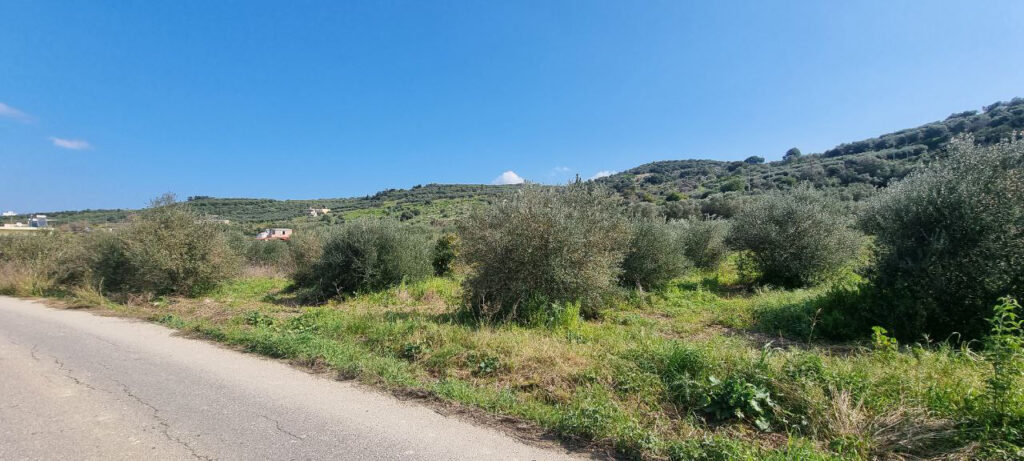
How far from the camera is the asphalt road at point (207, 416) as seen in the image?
3.42 metres

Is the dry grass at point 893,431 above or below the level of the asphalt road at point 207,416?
below

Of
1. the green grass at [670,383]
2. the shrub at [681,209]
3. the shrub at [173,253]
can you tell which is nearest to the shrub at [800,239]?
the green grass at [670,383]

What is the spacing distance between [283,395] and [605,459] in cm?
376

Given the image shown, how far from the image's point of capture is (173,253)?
13531mm

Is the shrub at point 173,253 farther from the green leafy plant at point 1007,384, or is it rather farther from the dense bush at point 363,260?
the green leafy plant at point 1007,384

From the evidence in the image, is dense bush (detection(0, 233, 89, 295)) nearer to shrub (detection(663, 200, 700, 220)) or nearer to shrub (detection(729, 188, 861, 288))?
shrub (detection(729, 188, 861, 288))

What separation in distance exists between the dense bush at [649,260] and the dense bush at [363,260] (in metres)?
8.10

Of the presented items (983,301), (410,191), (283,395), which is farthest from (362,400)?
(410,191)

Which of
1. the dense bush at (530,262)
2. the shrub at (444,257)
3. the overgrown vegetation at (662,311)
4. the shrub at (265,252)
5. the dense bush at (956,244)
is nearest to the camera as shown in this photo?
the overgrown vegetation at (662,311)

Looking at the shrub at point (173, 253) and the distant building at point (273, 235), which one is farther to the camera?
the distant building at point (273, 235)

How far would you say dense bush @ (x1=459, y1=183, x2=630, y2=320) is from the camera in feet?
27.8

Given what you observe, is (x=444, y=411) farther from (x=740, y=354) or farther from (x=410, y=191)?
(x=410, y=191)

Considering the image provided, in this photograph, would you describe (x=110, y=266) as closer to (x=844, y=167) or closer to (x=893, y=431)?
(x=893, y=431)

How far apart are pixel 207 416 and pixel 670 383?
198 inches
